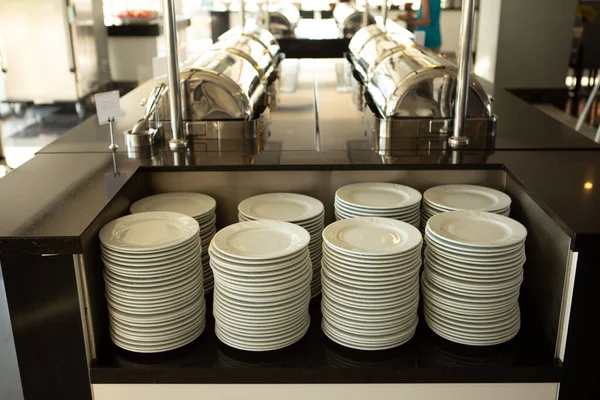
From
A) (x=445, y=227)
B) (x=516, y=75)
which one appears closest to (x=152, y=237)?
(x=445, y=227)

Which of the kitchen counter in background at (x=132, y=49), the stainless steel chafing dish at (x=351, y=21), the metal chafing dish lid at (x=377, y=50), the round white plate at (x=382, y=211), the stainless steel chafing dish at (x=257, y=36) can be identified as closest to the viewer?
the round white plate at (x=382, y=211)

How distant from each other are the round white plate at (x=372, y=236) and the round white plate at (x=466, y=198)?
0.20m

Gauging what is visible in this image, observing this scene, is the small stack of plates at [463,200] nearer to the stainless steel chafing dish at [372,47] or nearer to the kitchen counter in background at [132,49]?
the stainless steel chafing dish at [372,47]

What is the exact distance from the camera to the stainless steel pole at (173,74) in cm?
166

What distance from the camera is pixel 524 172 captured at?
1558 mm

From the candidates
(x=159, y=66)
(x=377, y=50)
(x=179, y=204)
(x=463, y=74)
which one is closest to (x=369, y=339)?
(x=179, y=204)

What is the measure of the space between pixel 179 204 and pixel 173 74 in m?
0.35

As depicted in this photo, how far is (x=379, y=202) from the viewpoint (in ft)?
5.18

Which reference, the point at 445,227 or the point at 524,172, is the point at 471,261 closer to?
the point at 445,227

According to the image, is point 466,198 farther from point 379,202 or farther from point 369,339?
point 369,339

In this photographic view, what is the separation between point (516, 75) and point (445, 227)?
15.1 ft

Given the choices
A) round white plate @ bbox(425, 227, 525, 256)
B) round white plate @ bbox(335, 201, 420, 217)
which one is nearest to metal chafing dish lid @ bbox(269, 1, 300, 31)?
round white plate @ bbox(335, 201, 420, 217)

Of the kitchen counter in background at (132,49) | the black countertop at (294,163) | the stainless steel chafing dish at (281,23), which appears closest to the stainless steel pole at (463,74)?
the black countertop at (294,163)

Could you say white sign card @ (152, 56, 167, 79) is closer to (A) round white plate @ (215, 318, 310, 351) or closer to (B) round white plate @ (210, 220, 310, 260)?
(B) round white plate @ (210, 220, 310, 260)
